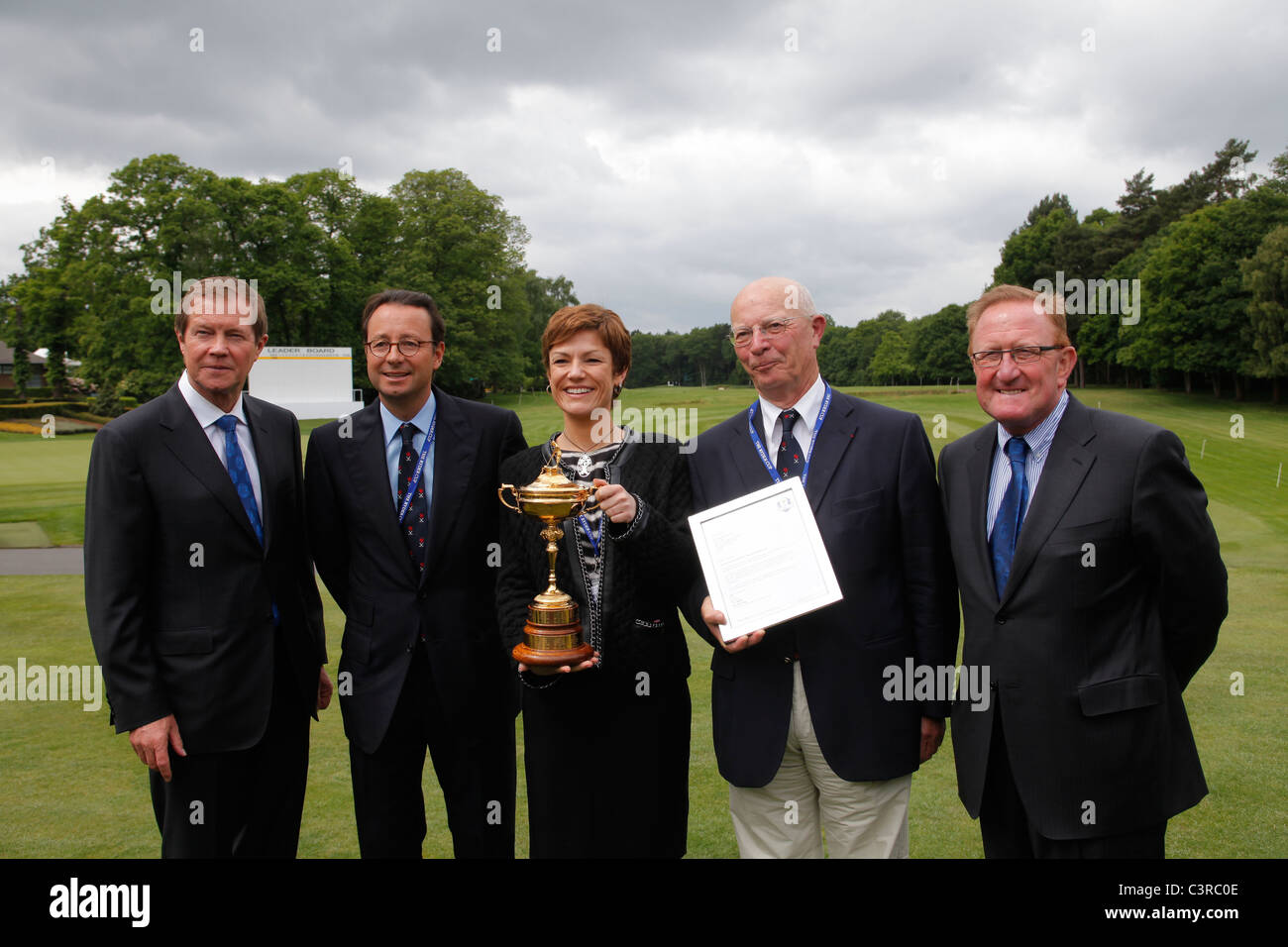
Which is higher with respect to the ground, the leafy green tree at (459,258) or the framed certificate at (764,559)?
the leafy green tree at (459,258)

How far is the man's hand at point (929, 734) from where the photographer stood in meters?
3.29

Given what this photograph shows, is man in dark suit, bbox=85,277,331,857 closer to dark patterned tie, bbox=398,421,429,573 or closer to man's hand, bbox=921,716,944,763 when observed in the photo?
dark patterned tie, bbox=398,421,429,573

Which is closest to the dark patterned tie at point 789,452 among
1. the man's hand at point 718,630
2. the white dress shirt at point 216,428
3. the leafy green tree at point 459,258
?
the man's hand at point 718,630

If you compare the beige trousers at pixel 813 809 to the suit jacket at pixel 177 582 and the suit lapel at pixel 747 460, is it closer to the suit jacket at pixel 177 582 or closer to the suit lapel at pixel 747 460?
the suit lapel at pixel 747 460

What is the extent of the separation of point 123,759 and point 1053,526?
Result: 20.1ft

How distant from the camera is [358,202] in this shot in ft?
163

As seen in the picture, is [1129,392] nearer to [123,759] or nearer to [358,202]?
[358,202]

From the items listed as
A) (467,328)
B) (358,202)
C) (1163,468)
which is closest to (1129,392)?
(467,328)

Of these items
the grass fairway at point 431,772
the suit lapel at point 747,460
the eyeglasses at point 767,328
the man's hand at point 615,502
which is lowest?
the grass fairway at point 431,772

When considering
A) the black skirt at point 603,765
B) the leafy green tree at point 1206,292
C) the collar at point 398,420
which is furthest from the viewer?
the leafy green tree at point 1206,292

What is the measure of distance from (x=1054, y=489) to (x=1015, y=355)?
528mm

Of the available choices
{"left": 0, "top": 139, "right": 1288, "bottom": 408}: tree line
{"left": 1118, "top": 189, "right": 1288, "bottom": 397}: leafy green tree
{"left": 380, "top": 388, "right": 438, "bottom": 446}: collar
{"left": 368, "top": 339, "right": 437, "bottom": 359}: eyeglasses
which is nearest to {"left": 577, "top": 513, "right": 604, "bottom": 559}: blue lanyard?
{"left": 380, "top": 388, "right": 438, "bottom": 446}: collar

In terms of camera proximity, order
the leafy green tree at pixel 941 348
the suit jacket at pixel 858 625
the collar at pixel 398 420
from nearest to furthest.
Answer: the suit jacket at pixel 858 625
the collar at pixel 398 420
the leafy green tree at pixel 941 348

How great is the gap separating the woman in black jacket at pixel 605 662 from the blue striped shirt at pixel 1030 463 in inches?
48.6
